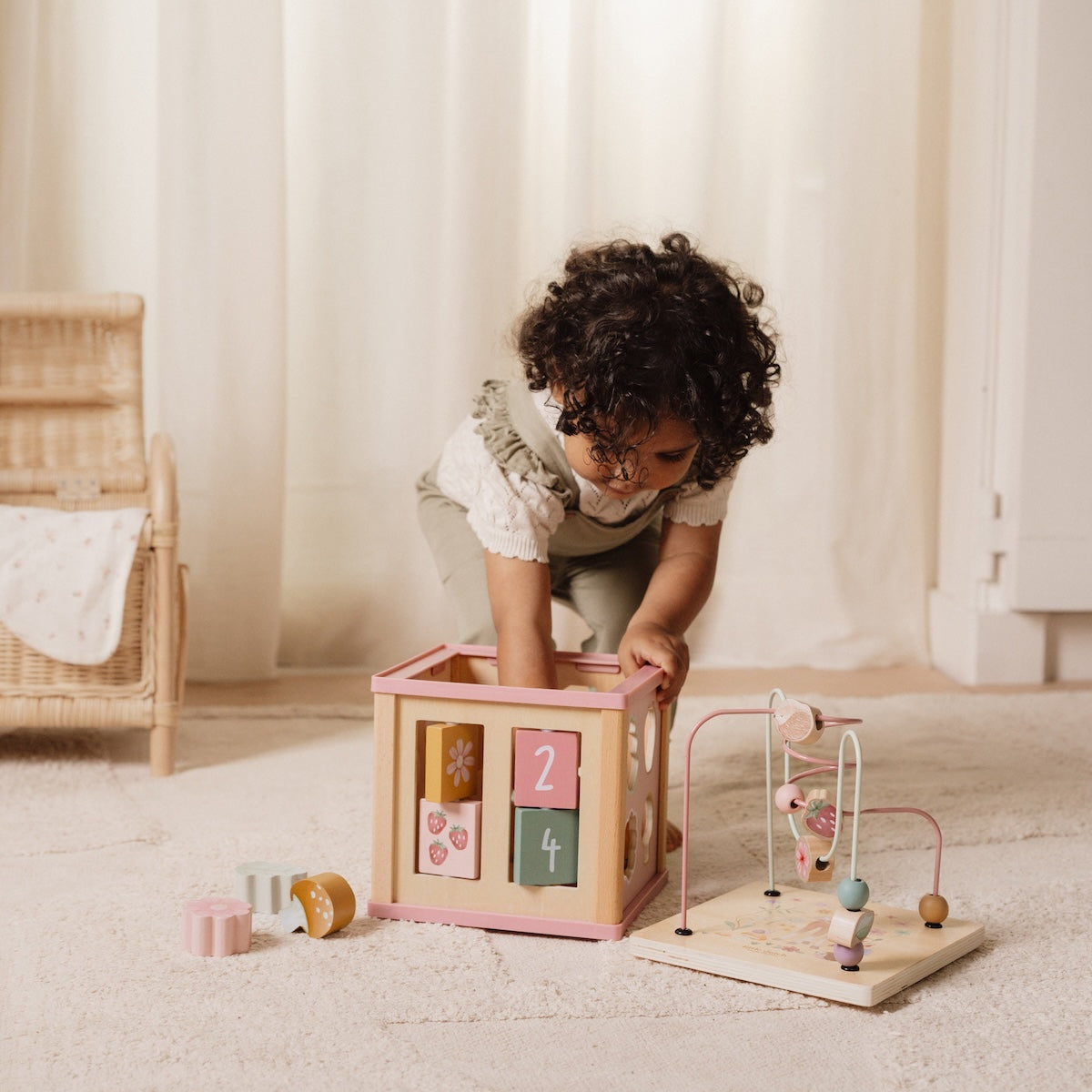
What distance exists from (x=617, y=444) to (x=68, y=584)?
66 centimetres

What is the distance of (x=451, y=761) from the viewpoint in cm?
98

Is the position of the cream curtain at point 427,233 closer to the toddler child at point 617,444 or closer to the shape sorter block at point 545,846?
the toddler child at point 617,444

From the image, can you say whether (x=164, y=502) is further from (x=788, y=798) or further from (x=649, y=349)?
(x=788, y=798)

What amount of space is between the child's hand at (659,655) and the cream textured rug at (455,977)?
17 centimetres

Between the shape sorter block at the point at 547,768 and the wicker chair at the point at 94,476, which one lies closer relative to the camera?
the shape sorter block at the point at 547,768

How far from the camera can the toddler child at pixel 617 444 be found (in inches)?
41.3

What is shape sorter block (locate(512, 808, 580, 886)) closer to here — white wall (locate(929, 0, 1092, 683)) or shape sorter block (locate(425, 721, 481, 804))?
shape sorter block (locate(425, 721, 481, 804))

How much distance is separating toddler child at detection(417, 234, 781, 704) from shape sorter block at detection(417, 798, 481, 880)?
0.15 metres

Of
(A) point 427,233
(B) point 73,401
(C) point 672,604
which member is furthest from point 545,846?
(A) point 427,233

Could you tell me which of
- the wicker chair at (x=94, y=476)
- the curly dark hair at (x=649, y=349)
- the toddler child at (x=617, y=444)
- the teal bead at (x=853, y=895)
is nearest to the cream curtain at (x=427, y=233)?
the wicker chair at (x=94, y=476)

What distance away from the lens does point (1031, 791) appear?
4.58ft

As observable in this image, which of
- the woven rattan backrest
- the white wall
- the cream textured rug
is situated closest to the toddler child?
the cream textured rug

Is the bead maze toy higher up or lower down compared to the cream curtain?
lower down

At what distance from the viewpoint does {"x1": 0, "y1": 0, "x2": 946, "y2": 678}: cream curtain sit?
190 centimetres
